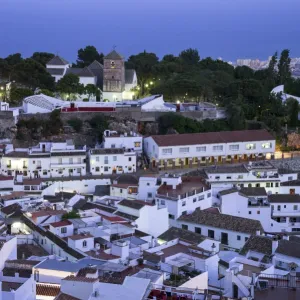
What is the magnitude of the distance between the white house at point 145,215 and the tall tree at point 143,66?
12.8m

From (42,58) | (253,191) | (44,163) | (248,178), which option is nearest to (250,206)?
(253,191)

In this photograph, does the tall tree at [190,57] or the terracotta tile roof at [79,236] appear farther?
the tall tree at [190,57]

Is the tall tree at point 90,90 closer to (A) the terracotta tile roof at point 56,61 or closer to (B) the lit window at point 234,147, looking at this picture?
(A) the terracotta tile roof at point 56,61

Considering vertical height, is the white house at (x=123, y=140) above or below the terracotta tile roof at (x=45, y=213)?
above

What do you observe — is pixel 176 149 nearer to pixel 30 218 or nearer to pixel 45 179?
pixel 45 179

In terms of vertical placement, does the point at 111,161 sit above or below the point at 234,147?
below

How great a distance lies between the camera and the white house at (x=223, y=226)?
15.3 meters

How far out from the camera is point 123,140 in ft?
68.9

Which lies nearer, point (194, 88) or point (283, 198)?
point (283, 198)

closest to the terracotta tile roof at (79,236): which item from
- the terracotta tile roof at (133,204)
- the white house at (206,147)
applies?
the terracotta tile roof at (133,204)

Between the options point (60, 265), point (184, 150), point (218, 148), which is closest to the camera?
point (60, 265)

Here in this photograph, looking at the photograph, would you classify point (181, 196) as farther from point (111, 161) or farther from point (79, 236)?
point (79, 236)

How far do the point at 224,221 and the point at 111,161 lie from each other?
17.6ft

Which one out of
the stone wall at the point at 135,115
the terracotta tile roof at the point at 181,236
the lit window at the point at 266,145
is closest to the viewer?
the terracotta tile roof at the point at 181,236
